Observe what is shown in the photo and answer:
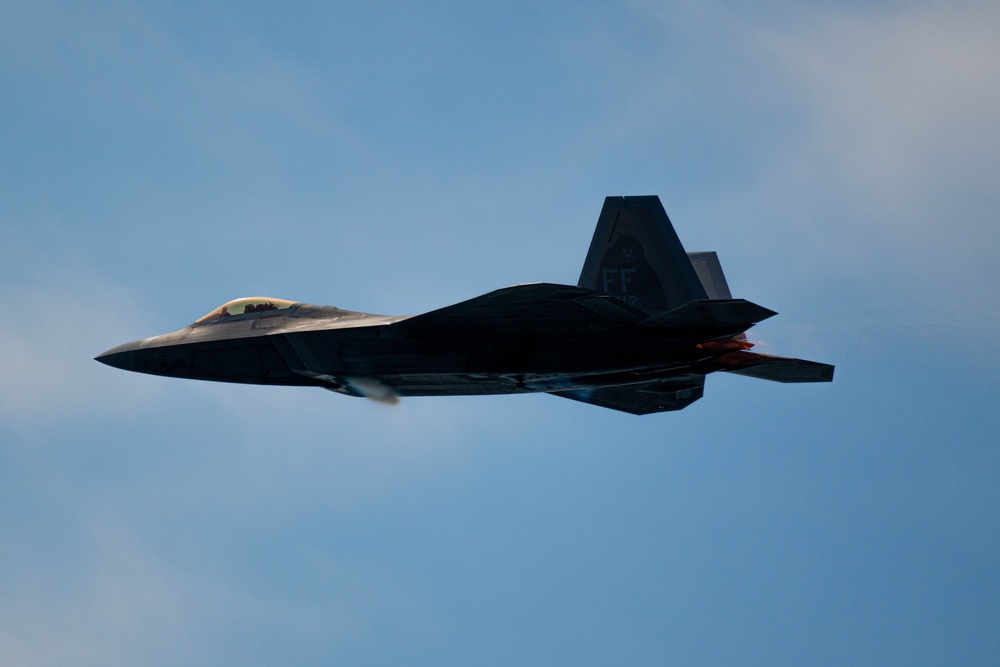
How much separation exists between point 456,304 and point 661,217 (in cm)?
511

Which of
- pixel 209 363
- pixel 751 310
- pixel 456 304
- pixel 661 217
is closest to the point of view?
pixel 751 310

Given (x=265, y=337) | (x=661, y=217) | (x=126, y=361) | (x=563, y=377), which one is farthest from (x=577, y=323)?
(x=126, y=361)

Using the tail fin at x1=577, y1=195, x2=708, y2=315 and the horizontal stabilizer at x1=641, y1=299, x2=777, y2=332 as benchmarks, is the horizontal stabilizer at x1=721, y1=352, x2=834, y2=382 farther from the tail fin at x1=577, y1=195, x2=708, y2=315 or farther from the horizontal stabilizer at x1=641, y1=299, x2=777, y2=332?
the horizontal stabilizer at x1=641, y1=299, x2=777, y2=332

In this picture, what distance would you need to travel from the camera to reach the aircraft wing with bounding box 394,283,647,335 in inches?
903

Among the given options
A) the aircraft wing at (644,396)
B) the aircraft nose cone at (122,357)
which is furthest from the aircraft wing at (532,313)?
the aircraft nose cone at (122,357)

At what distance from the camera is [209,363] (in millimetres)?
27266

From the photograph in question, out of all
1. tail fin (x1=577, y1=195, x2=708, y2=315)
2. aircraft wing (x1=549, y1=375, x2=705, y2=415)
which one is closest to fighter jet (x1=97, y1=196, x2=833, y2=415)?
tail fin (x1=577, y1=195, x2=708, y2=315)

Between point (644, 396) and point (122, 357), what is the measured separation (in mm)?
12866

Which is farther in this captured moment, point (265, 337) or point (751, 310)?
point (265, 337)

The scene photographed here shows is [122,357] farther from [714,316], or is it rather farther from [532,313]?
[714,316]

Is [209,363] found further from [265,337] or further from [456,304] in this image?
[456,304]

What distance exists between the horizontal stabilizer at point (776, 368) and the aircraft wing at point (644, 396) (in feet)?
6.34

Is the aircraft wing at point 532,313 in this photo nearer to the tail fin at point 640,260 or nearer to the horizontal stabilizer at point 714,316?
the horizontal stabilizer at point 714,316

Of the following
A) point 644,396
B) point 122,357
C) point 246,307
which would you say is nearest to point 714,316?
point 644,396
